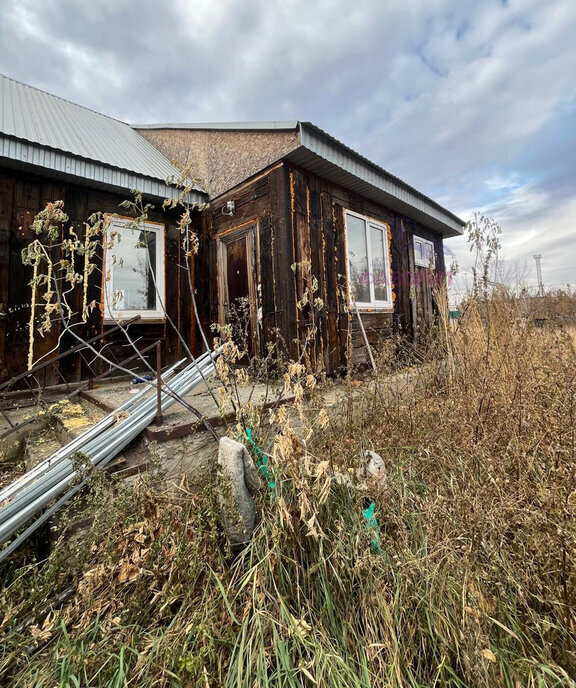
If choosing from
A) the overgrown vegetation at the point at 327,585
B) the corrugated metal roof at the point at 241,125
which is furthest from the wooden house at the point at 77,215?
the overgrown vegetation at the point at 327,585

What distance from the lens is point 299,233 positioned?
4250 mm

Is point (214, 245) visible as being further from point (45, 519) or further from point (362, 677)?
point (362, 677)

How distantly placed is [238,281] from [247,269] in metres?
0.29

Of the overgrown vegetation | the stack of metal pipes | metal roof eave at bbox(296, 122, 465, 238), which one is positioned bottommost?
the overgrown vegetation

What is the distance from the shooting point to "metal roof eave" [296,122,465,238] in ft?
12.9

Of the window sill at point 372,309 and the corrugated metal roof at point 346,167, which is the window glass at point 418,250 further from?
the window sill at point 372,309

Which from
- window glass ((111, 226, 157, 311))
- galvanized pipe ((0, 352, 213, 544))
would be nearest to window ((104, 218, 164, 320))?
window glass ((111, 226, 157, 311))

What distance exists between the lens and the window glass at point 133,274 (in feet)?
15.6

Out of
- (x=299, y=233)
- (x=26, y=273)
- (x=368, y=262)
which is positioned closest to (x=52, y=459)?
(x=26, y=273)

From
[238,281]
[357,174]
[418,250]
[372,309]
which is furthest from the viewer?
[418,250]

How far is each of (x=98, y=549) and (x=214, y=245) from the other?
15.0ft

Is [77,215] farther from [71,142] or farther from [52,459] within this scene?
[52,459]

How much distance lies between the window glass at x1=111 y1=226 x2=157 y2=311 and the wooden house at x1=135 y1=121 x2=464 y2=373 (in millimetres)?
814

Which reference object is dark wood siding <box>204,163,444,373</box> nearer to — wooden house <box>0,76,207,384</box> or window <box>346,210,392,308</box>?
window <box>346,210,392,308</box>
